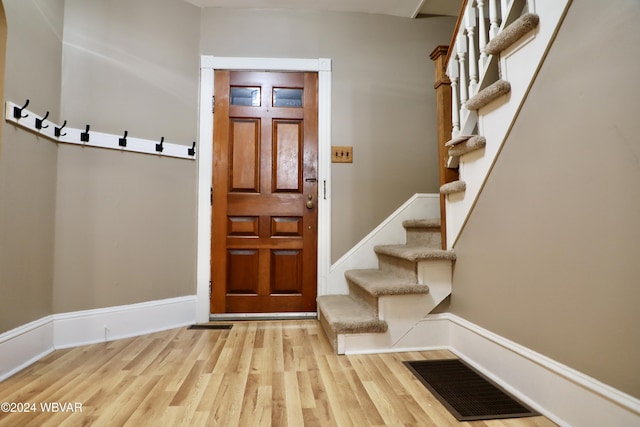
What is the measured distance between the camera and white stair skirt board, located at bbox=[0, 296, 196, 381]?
5.23 ft

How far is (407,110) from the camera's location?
273cm

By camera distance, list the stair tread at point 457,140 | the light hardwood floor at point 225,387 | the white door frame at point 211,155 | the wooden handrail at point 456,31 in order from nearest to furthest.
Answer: the light hardwood floor at point 225,387
the stair tread at point 457,140
the wooden handrail at point 456,31
the white door frame at point 211,155

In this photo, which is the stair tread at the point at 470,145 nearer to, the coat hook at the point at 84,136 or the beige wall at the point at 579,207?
the beige wall at the point at 579,207

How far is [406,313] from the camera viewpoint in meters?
1.87

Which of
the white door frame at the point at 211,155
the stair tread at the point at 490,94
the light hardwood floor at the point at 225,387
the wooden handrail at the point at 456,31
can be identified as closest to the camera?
Result: the light hardwood floor at the point at 225,387

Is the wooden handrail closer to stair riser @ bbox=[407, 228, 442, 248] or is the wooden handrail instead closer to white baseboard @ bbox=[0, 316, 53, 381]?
stair riser @ bbox=[407, 228, 442, 248]

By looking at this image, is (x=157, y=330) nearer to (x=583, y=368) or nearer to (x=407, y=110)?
(x=583, y=368)

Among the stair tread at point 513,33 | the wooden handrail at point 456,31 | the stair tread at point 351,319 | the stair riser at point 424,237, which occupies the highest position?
the wooden handrail at point 456,31

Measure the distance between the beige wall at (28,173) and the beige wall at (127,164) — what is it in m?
0.08

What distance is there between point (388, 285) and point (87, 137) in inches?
80.8

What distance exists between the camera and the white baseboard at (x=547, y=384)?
0.98 meters

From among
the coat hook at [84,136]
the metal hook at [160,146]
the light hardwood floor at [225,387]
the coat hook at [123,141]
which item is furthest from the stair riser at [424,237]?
the coat hook at [84,136]

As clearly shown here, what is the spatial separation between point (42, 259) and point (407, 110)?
8.92ft

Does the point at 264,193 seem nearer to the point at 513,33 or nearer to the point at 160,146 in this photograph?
the point at 160,146
